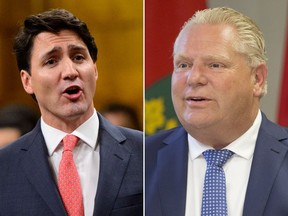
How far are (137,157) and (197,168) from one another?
265 millimetres

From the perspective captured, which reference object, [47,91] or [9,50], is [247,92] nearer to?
[47,91]

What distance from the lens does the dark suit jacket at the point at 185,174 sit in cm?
227

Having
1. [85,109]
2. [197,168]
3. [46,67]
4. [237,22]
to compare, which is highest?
[237,22]

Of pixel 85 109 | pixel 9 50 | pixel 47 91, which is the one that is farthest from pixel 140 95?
pixel 9 50

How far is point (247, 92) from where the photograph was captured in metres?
2.33

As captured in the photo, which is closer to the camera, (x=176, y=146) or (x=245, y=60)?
(x=245, y=60)

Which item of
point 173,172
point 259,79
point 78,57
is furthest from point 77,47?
point 259,79

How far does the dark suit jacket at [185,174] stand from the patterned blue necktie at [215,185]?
0.09m

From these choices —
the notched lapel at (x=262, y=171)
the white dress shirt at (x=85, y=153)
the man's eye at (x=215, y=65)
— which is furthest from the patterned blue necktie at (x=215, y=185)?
the white dress shirt at (x=85, y=153)

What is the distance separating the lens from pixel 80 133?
2428 millimetres

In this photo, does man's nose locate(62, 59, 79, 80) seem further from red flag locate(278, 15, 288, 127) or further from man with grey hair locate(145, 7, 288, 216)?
red flag locate(278, 15, 288, 127)

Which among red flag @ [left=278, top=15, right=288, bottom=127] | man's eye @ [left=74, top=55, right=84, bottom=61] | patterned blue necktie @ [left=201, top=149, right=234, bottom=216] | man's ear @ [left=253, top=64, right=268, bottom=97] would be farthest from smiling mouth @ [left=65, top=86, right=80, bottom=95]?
red flag @ [left=278, top=15, right=288, bottom=127]

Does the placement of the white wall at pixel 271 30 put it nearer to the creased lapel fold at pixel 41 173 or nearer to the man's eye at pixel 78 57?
the man's eye at pixel 78 57

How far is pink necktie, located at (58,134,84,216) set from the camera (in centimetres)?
237
